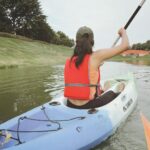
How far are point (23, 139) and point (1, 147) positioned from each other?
18.0 inches

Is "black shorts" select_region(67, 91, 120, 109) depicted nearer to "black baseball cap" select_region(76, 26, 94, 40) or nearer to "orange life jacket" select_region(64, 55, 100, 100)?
"orange life jacket" select_region(64, 55, 100, 100)

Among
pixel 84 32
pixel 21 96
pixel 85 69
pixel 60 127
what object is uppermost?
pixel 84 32

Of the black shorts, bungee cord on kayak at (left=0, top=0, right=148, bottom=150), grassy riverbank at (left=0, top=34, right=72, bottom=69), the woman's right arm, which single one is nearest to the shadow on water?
bungee cord on kayak at (left=0, top=0, right=148, bottom=150)

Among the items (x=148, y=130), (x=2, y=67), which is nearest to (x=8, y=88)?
(x=148, y=130)

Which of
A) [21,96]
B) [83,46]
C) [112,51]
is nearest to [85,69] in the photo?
[83,46]

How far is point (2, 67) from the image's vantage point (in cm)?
2762

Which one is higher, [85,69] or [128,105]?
[85,69]

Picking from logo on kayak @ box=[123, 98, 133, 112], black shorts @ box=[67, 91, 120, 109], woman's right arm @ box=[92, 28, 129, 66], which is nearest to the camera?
woman's right arm @ box=[92, 28, 129, 66]

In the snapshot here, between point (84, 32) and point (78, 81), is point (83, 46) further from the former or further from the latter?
point (78, 81)

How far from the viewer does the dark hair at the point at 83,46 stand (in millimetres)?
6891

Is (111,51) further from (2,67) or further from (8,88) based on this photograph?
(2,67)

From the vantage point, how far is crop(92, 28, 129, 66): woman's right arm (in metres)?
6.70

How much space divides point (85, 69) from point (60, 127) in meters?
1.14

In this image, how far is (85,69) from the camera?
706cm
